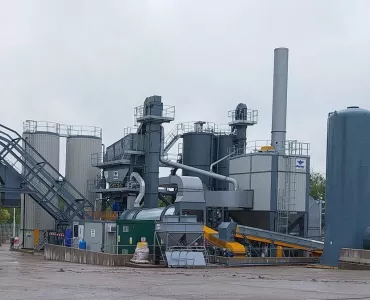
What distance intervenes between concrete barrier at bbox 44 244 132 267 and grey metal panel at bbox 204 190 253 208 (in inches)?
407

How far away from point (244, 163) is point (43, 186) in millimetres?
14700

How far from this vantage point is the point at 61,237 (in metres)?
46.2

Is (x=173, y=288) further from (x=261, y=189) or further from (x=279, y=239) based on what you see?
(x=261, y=189)

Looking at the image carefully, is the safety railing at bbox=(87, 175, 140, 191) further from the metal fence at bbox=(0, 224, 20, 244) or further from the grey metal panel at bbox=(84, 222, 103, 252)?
the metal fence at bbox=(0, 224, 20, 244)

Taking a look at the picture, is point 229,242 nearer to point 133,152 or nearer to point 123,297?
point 133,152

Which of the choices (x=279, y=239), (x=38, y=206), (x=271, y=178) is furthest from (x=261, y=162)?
(x=38, y=206)

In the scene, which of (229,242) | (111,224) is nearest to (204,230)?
(229,242)

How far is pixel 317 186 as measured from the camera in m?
96.3

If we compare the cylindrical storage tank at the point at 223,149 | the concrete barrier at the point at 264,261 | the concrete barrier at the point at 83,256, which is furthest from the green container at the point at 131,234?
the cylindrical storage tank at the point at 223,149

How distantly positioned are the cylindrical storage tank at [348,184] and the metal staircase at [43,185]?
1904cm

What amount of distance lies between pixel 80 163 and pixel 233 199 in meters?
15.2

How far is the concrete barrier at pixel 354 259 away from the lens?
3162 cm

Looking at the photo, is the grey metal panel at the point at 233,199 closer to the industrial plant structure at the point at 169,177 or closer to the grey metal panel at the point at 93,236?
the industrial plant structure at the point at 169,177

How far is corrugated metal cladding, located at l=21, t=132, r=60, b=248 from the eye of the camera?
167ft
